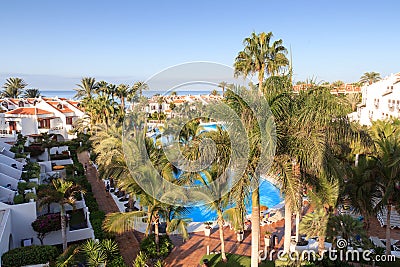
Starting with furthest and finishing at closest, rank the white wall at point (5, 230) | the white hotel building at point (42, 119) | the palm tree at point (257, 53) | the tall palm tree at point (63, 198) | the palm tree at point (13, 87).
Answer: the palm tree at point (13, 87) < the white hotel building at point (42, 119) < the palm tree at point (257, 53) < the tall palm tree at point (63, 198) < the white wall at point (5, 230)

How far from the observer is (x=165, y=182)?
1093 centimetres

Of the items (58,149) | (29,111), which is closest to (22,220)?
(58,149)

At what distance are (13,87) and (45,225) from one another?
5775 centimetres

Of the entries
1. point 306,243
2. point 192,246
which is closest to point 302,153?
point 306,243

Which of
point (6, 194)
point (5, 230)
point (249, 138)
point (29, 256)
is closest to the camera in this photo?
point (249, 138)

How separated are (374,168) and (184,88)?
8362mm

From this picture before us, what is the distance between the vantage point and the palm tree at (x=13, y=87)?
2363 inches

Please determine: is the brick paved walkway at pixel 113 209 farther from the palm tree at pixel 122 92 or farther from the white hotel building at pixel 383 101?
the palm tree at pixel 122 92

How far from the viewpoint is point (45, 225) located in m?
12.6

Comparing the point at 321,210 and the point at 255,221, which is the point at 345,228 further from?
the point at 255,221

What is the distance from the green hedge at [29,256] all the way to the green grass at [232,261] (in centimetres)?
554

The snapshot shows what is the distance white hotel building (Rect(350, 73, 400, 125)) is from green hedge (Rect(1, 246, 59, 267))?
23.2 meters

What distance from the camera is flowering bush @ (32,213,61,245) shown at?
12461 millimetres

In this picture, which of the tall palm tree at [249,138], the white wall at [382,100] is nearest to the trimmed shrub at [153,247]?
the tall palm tree at [249,138]
